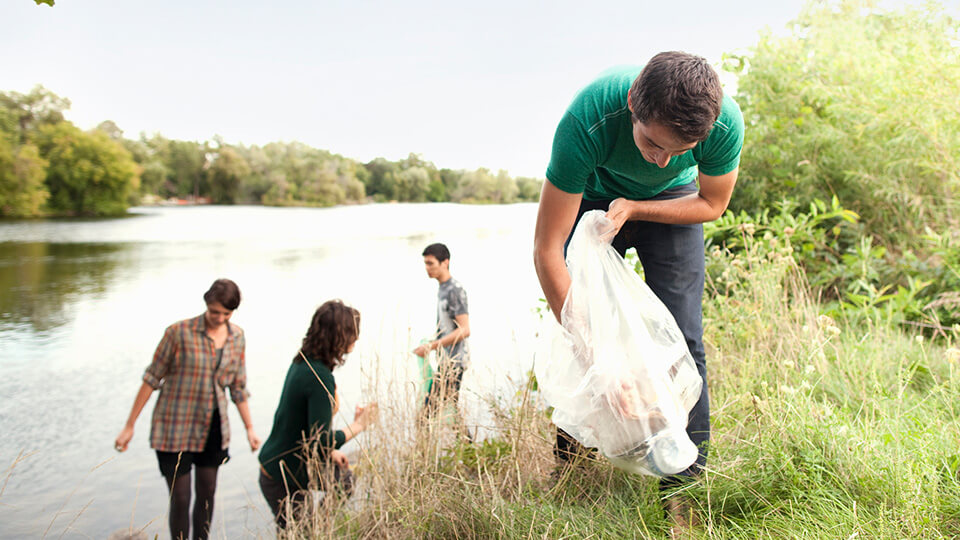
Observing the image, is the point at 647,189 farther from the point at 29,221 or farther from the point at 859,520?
the point at 29,221

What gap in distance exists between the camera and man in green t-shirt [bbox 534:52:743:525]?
4.03 ft

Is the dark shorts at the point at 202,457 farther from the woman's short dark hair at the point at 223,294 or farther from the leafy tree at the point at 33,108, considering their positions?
the leafy tree at the point at 33,108

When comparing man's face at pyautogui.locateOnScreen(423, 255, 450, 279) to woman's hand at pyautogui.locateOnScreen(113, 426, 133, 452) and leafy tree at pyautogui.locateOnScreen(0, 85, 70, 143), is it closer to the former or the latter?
woman's hand at pyautogui.locateOnScreen(113, 426, 133, 452)

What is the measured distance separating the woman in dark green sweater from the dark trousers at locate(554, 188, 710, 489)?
4.95 feet

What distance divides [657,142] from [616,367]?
60cm

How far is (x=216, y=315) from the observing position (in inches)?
124

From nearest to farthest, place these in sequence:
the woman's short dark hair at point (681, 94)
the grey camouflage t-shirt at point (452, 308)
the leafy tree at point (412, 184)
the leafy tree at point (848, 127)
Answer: the woman's short dark hair at point (681, 94) < the grey camouflage t-shirt at point (452, 308) < the leafy tree at point (848, 127) < the leafy tree at point (412, 184)

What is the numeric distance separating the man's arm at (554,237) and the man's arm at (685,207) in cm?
13

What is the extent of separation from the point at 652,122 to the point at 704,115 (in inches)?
4.1

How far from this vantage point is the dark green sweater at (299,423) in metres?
2.71

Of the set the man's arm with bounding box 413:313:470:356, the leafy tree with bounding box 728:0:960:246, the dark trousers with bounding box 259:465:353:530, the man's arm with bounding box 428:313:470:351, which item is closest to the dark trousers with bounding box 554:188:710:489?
the dark trousers with bounding box 259:465:353:530

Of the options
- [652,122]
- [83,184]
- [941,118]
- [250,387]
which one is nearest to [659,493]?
[652,122]

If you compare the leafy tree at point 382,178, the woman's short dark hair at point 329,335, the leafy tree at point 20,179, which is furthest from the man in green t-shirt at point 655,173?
the leafy tree at point 20,179

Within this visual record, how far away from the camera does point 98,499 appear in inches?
183
